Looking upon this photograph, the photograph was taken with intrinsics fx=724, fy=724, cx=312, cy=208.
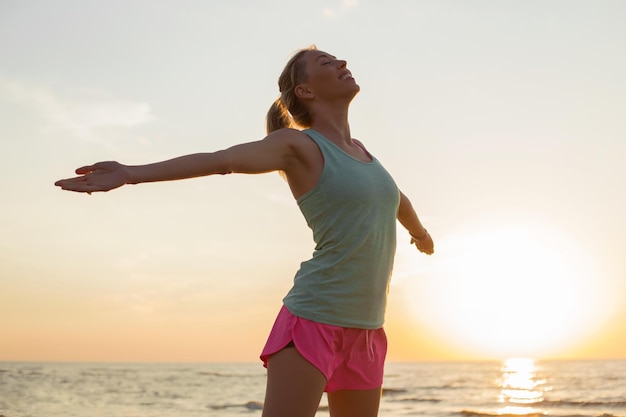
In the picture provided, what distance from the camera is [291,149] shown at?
274 centimetres

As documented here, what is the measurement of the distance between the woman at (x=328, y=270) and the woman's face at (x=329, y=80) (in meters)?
0.22

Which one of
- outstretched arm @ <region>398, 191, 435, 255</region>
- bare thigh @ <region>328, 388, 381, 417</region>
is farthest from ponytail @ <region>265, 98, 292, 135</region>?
bare thigh @ <region>328, 388, 381, 417</region>

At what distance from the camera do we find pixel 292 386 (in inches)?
99.7

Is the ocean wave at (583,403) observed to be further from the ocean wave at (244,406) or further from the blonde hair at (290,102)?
the blonde hair at (290,102)

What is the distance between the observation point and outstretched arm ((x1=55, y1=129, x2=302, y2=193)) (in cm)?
232

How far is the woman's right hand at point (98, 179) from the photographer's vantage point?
2.30 meters

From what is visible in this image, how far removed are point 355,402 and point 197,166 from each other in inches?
43.8

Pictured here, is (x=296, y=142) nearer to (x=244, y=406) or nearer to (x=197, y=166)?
(x=197, y=166)

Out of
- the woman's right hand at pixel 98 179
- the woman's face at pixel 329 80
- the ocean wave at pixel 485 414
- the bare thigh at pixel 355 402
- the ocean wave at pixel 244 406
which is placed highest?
the woman's face at pixel 329 80

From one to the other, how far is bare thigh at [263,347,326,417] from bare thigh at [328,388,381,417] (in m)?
0.23

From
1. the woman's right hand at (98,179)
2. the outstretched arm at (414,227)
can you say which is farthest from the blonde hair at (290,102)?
the woman's right hand at (98,179)

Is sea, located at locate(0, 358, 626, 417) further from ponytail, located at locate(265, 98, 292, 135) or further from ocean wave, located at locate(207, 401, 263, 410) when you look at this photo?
ponytail, located at locate(265, 98, 292, 135)

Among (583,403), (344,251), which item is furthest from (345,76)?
(583,403)

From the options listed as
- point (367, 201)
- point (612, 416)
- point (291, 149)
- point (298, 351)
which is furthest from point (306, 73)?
point (612, 416)
